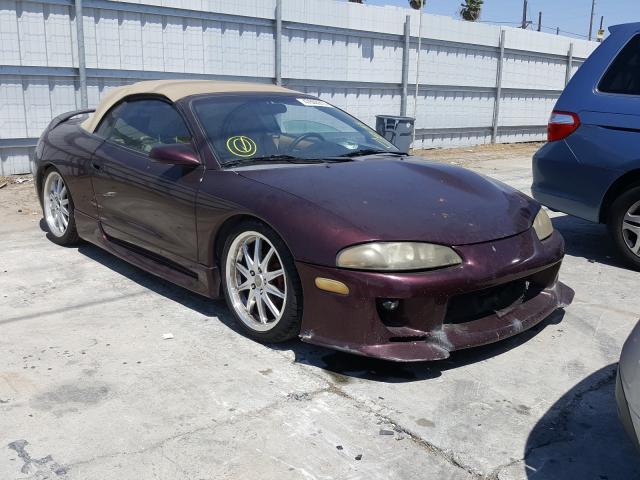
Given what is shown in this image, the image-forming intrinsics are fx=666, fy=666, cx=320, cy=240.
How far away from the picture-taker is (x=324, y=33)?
1119 cm

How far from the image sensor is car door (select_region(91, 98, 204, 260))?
405 centimetres

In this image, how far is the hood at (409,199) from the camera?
3336 millimetres

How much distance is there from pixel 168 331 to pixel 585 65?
405 cm

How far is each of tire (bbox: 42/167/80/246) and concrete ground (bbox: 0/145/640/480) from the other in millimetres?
1028

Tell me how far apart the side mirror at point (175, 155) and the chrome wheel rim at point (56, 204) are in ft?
5.57

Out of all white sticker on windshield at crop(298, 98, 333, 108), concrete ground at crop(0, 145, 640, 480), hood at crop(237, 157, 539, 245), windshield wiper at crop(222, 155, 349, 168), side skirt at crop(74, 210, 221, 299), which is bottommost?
concrete ground at crop(0, 145, 640, 480)

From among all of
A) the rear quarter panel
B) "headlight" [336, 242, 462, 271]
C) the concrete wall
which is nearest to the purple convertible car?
"headlight" [336, 242, 462, 271]

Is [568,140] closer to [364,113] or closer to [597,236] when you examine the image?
[597,236]

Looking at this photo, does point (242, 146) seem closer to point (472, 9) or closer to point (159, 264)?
point (159, 264)

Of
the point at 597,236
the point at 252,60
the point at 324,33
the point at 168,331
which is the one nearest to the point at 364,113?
the point at 324,33

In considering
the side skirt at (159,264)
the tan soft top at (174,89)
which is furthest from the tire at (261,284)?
the tan soft top at (174,89)

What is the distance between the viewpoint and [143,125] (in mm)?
4672

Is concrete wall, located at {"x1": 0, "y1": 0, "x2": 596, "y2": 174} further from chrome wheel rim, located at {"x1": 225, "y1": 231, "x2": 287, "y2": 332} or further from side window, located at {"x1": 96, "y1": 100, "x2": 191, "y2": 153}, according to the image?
chrome wheel rim, located at {"x1": 225, "y1": 231, "x2": 287, "y2": 332}

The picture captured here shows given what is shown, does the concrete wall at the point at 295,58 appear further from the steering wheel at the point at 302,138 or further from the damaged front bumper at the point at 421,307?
the damaged front bumper at the point at 421,307
